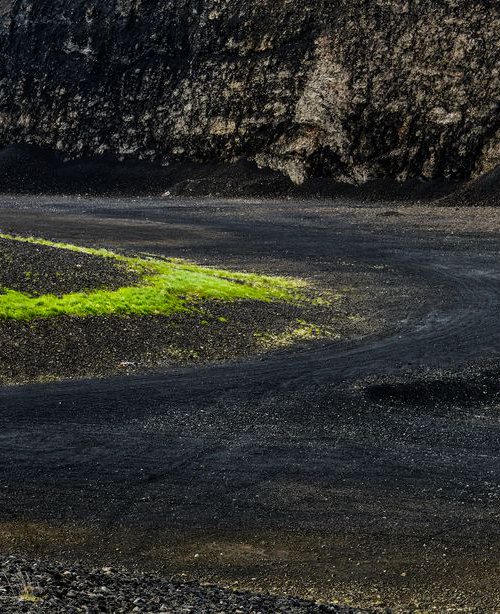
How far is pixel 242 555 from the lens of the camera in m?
11.1

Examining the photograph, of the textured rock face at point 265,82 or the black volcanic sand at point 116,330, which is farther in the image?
the textured rock face at point 265,82

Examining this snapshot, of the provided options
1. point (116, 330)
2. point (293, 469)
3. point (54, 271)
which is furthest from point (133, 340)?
point (293, 469)

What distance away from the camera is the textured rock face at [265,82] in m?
82.3

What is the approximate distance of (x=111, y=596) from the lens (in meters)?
9.23

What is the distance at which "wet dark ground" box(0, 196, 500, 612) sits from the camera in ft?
35.5

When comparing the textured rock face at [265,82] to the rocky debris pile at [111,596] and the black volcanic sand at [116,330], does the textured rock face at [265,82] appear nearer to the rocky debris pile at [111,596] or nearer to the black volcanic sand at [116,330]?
the black volcanic sand at [116,330]

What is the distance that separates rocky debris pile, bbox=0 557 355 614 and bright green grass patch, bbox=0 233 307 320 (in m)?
14.5

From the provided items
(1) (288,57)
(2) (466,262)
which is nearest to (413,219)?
(2) (466,262)


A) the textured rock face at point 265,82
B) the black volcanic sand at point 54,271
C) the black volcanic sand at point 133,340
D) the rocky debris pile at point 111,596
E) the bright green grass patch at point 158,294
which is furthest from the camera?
the textured rock face at point 265,82

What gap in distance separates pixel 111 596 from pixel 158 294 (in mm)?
18729

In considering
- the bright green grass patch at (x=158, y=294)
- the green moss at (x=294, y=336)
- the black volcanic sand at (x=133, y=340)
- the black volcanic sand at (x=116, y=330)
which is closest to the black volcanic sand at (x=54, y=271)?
the black volcanic sand at (x=116, y=330)

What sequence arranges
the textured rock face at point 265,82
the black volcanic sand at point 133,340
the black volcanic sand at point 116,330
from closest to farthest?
the black volcanic sand at point 133,340 → the black volcanic sand at point 116,330 → the textured rock face at point 265,82

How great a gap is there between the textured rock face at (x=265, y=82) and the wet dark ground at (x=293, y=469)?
5975 cm

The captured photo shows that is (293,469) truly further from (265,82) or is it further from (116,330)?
(265,82)
